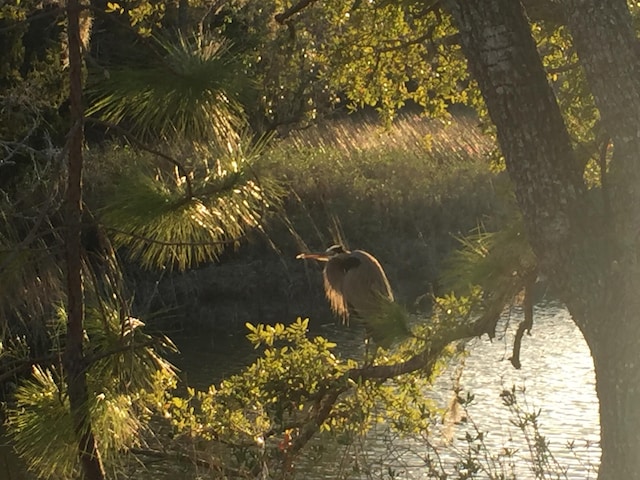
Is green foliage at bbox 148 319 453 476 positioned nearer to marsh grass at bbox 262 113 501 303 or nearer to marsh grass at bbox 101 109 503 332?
marsh grass at bbox 101 109 503 332

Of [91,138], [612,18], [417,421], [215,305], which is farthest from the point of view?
[91,138]

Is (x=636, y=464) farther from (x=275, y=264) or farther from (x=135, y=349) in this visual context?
(x=275, y=264)

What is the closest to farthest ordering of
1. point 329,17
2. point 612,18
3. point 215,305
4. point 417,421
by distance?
1. point 612,18
2. point 417,421
3. point 329,17
4. point 215,305

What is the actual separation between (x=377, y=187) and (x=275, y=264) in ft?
7.40

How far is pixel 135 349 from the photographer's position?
11.8 ft

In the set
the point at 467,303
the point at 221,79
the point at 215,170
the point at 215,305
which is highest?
the point at 221,79

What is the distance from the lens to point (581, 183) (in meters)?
3.56

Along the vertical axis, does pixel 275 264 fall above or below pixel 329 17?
below

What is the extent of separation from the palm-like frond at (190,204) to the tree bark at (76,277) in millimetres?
108

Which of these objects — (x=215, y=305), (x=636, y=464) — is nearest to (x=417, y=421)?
(x=636, y=464)

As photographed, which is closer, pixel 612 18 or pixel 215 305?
pixel 612 18

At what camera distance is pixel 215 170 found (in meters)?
3.55

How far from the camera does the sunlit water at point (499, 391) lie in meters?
7.61

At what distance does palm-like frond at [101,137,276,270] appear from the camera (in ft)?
11.4
